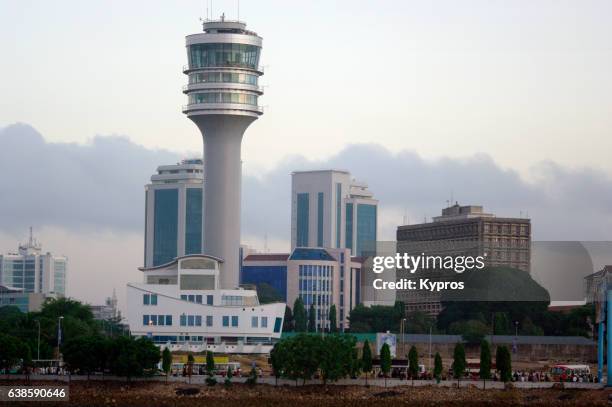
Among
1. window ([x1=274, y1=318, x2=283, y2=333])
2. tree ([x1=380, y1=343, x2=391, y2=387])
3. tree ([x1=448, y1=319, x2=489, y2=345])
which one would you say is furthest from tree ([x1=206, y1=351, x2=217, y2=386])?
tree ([x1=448, y1=319, x2=489, y2=345])

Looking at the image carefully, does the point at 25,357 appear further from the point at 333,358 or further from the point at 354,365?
the point at 354,365

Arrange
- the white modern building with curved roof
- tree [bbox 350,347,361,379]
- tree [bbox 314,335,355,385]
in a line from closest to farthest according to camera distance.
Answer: tree [bbox 314,335,355,385], tree [bbox 350,347,361,379], the white modern building with curved roof

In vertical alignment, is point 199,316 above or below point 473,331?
above

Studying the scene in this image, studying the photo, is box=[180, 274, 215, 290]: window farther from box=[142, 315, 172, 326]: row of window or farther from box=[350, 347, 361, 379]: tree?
box=[350, 347, 361, 379]: tree

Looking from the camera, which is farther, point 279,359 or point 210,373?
point 210,373

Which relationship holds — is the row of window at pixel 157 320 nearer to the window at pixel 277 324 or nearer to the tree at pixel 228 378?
the window at pixel 277 324

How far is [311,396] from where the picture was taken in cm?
12838

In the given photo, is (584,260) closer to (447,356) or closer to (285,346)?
(447,356)

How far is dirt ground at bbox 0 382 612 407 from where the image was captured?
403 feet

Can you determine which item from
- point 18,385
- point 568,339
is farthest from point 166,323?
point 18,385

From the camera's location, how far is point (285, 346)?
134250 millimetres

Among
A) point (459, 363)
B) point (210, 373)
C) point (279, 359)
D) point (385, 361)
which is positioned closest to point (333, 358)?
point (279, 359)

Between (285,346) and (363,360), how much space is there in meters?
7.06

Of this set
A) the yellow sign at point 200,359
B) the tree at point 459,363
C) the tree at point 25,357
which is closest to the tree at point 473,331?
the yellow sign at point 200,359
